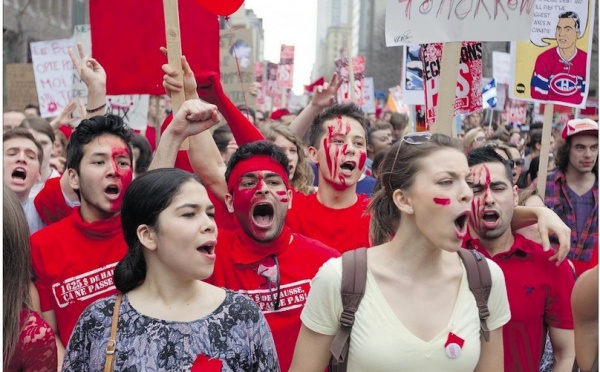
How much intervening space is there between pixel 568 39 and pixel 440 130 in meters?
3.72

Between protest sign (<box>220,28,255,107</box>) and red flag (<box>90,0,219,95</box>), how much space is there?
543 cm

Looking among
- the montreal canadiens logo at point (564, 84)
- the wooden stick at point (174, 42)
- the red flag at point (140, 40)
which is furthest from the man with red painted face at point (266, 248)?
the montreal canadiens logo at point (564, 84)

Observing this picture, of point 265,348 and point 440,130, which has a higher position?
point 440,130

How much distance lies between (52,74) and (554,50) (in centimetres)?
658

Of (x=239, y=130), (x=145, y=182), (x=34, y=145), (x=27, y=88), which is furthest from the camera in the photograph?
(x=27, y=88)

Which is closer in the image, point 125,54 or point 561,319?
point 561,319

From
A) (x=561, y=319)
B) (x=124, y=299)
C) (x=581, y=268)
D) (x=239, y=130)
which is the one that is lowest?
(x=581, y=268)

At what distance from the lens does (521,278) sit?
4035mm

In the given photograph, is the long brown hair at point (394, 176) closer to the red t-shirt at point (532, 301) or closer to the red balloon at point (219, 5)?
the red t-shirt at point (532, 301)

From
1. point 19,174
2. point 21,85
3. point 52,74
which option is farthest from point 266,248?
point 21,85

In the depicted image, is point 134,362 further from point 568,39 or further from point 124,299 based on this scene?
point 568,39

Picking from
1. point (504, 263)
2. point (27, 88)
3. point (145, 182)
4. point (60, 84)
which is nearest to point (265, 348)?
point (145, 182)

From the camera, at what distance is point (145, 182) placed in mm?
3285

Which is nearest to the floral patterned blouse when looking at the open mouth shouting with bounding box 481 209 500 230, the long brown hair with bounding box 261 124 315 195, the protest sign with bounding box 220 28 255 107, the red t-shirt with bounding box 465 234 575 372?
the red t-shirt with bounding box 465 234 575 372
